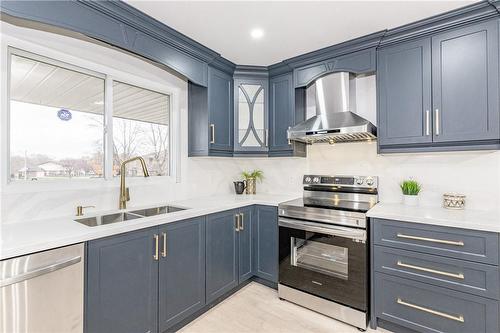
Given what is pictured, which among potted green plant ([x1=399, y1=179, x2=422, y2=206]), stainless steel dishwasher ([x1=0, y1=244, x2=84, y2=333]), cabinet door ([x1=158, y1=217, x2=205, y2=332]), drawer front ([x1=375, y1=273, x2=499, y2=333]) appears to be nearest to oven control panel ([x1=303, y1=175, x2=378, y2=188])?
potted green plant ([x1=399, y1=179, x2=422, y2=206])

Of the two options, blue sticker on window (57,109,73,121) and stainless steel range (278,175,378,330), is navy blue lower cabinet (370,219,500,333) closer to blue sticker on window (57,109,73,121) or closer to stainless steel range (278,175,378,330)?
stainless steel range (278,175,378,330)

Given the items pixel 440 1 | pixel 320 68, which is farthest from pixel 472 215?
pixel 320 68

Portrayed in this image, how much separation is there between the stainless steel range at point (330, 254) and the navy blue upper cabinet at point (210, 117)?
3.24 ft

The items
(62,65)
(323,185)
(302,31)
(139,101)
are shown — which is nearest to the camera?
(62,65)

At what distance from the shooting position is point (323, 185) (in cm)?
287

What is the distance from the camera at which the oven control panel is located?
258 centimetres

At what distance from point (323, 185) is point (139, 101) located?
2166 millimetres

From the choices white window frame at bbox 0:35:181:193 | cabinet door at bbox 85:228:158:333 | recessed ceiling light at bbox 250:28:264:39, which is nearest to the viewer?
cabinet door at bbox 85:228:158:333

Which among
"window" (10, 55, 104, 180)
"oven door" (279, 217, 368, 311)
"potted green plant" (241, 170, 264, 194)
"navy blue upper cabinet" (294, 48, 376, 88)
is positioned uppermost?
"navy blue upper cabinet" (294, 48, 376, 88)

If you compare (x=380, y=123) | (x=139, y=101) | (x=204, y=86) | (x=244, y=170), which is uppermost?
(x=204, y=86)

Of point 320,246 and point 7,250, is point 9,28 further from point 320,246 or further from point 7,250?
point 320,246

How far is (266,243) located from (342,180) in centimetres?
107

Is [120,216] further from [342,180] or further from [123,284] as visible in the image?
[342,180]

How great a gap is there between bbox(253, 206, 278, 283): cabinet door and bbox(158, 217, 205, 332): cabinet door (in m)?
0.73
